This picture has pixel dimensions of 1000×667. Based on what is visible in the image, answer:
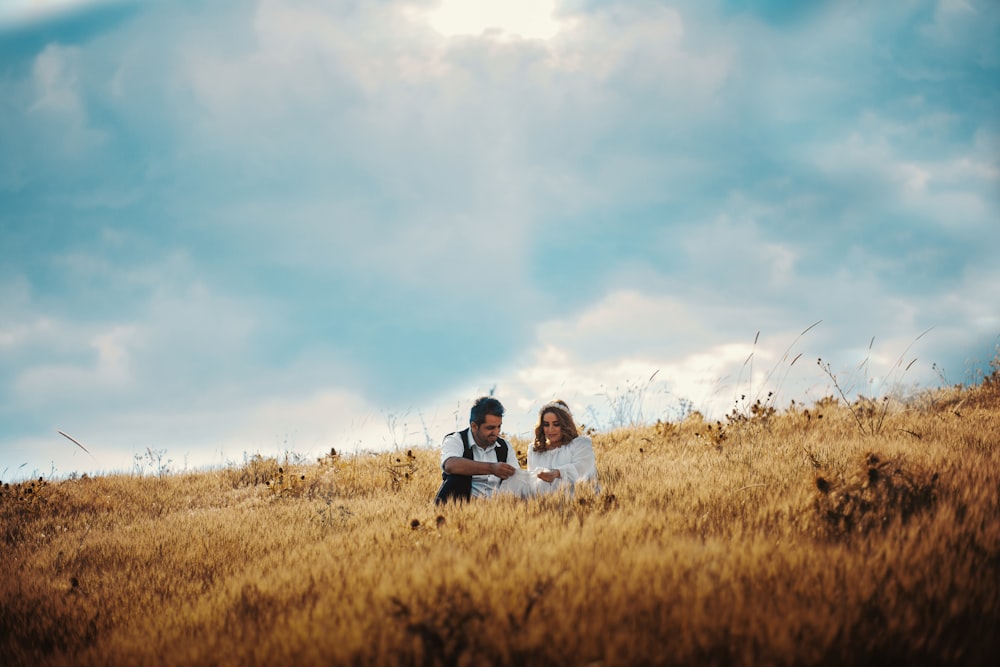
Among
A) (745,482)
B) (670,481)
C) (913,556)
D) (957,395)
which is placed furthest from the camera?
(957,395)

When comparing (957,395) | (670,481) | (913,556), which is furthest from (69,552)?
(957,395)

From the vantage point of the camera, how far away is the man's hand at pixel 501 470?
21.2 feet

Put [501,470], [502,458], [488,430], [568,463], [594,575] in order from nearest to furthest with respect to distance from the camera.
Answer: [594,575] → [501,470] → [488,430] → [568,463] → [502,458]

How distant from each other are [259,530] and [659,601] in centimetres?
536

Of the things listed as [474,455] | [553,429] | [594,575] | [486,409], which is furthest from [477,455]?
[594,575]

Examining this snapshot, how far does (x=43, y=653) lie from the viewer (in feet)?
12.7

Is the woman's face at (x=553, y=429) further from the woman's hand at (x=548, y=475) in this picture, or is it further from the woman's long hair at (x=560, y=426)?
the woman's hand at (x=548, y=475)

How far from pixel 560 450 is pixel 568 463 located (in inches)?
8.2

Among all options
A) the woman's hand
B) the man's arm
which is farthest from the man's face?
the woman's hand

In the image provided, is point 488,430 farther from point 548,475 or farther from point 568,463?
point 568,463

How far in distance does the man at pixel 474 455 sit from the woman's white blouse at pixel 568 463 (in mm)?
338

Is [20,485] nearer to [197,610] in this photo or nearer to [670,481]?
[197,610]

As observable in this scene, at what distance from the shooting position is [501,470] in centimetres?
650

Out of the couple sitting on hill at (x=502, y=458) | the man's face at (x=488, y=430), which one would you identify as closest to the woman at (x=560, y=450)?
the couple sitting on hill at (x=502, y=458)
